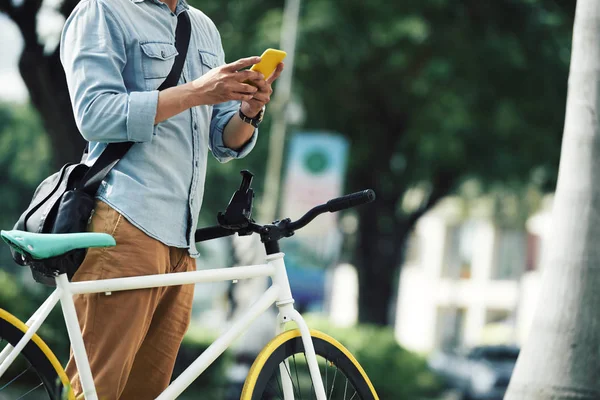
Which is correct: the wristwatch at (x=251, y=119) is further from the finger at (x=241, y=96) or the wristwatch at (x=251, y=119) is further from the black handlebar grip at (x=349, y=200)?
the black handlebar grip at (x=349, y=200)

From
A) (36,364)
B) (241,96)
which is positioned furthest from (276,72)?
(36,364)

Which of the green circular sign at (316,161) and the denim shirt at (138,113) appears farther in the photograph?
the green circular sign at (316,161)

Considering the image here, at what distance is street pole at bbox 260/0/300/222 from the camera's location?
13.8 meters

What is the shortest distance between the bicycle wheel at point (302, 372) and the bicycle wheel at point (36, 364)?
0.46 m

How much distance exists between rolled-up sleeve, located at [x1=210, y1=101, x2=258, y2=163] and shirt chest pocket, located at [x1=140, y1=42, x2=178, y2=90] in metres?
0.31

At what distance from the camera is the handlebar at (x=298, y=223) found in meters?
2.62

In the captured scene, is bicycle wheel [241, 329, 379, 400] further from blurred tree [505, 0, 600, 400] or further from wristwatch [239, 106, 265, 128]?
blurred tree [505, 0, 600, 400]

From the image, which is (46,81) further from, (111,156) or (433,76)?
(433,76)

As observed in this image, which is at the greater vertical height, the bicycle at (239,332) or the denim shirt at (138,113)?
the denim shirt at (138,113)

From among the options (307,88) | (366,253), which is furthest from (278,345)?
(366,253)

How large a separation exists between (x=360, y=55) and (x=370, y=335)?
3.92 metres

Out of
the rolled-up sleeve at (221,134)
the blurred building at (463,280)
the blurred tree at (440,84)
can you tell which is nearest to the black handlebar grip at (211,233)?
the rolled-up sleeve at (221,134)

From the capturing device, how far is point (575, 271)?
3.81 m

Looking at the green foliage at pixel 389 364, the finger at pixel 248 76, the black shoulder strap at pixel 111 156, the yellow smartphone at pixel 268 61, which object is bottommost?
the green foliage at pixel 389 364
